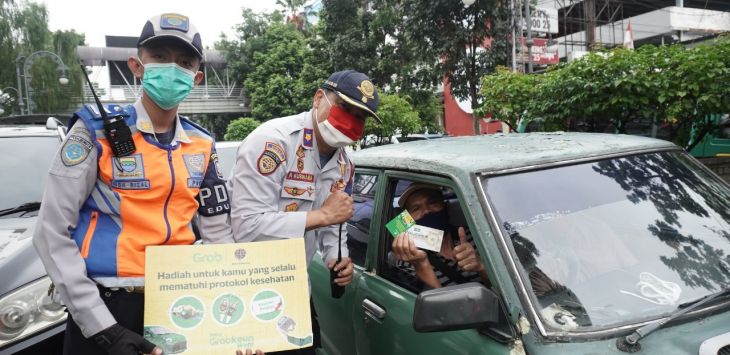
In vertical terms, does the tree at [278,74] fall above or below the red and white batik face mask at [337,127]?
above

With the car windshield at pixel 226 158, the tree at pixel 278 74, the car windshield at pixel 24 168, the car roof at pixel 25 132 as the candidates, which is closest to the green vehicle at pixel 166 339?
the car windshield at pixel 24 168

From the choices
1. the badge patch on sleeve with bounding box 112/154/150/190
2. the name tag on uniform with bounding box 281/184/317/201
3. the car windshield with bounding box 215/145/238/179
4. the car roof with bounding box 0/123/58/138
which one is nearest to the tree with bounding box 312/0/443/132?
the car windshield with bounding box 215/145/238/179

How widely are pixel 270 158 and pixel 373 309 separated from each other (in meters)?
0.84

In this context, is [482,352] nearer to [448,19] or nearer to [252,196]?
[252,196]

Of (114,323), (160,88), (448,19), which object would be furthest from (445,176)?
Result: (448,19)

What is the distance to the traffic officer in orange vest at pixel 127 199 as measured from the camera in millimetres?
1562

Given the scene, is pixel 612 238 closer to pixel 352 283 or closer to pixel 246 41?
pixel 352 283

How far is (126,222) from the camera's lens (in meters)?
1.65

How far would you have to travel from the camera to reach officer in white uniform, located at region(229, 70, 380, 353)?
199 cm

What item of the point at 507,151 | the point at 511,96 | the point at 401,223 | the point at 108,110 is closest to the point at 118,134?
the point at 108,110

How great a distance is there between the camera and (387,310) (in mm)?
2268

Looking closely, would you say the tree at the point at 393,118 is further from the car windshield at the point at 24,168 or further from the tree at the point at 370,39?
the car windshield at the point at 24,168

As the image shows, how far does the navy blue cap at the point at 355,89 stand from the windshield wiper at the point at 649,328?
51.0 inches

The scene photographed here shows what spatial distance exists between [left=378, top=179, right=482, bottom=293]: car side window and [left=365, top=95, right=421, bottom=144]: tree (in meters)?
11.1
